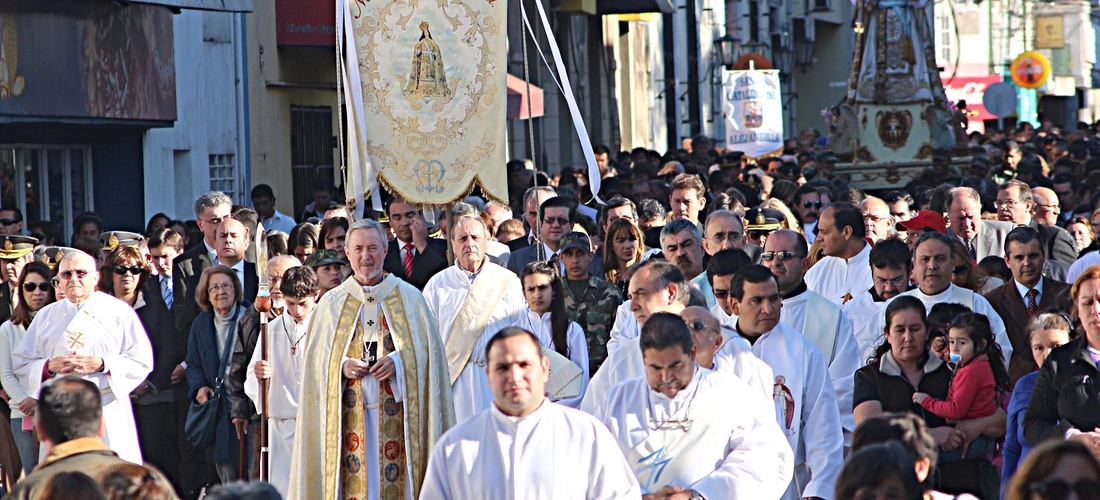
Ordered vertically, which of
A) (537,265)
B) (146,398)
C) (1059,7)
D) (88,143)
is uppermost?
(1059,7)

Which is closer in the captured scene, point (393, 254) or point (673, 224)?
point (673, 224)

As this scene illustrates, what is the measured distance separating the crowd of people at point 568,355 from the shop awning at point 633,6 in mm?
14471

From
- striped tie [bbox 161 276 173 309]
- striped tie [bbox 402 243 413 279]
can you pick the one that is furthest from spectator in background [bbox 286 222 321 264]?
striped tie [bbox 161 276 173 309]

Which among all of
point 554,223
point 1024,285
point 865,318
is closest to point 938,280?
point 865,318

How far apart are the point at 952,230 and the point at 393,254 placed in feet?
11.0

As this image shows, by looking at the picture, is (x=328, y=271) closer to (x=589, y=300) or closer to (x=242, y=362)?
(x=242, y=362)

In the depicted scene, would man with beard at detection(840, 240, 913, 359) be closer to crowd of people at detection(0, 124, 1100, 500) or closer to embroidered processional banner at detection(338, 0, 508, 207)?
crowd of people at detection(0, 124, 1100, 500)

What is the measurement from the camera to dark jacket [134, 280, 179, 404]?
10805 mm

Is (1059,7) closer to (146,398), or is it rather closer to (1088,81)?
(1088,81)

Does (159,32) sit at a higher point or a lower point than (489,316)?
higher

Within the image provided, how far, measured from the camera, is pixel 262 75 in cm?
2003

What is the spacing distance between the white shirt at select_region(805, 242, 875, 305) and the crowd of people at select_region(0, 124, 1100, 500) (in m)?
0.02

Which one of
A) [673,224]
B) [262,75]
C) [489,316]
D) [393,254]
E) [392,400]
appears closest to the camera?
[392,400]

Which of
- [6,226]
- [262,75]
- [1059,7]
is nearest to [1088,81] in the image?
[1059,7]
